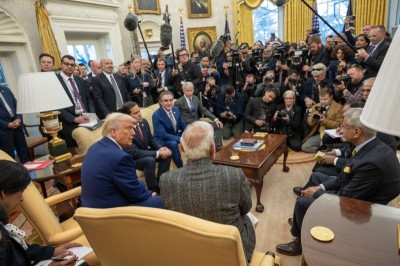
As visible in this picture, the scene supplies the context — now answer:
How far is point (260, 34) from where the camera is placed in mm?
9094

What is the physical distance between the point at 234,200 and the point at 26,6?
5.53 metres

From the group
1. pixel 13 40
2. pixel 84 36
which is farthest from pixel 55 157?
pixel 84 36

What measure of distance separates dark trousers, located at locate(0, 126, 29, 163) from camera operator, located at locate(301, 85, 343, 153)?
3897 mm

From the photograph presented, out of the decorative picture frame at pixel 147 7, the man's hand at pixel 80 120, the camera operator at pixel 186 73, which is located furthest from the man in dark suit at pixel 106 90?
the decorative picture frame at pixel 147 7

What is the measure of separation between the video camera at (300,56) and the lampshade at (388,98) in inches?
166

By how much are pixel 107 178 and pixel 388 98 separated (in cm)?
155

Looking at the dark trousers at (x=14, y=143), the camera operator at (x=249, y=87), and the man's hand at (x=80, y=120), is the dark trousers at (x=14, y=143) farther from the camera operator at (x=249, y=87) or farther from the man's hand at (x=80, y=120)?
the camera operator at (x=249, y=87)

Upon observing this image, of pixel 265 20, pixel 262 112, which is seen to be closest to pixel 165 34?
pixel 262 112

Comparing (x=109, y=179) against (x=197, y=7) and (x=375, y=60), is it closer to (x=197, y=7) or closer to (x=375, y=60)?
→ (x=375, y=60)

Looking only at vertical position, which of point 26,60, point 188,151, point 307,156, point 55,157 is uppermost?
point 26,60

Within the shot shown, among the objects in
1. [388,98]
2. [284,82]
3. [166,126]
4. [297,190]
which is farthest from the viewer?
[284,82]

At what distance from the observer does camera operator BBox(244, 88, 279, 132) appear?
423 centimetres

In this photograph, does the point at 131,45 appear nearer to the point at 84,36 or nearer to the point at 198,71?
the point at 84,36

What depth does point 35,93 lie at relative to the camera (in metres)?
2.08
